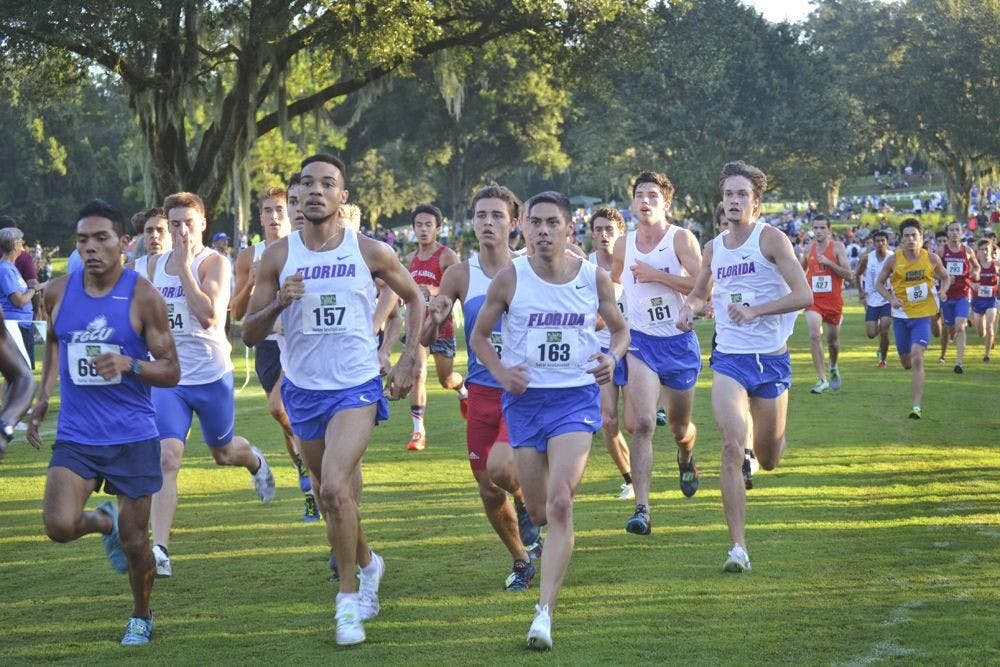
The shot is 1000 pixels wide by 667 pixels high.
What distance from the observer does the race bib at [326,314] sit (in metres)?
7.13

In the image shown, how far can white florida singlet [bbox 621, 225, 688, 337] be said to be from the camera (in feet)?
33.7

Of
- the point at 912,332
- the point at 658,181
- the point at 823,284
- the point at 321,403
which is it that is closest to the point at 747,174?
the point at 658,181

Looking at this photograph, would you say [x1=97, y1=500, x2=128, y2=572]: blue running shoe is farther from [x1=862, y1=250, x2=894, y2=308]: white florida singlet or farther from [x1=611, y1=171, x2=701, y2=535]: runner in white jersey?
[x1=862, y1=250, x2=894, y2=308]: white florida singlet

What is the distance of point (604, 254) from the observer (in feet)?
38.2

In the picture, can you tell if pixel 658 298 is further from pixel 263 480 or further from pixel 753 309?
pixel 263 480

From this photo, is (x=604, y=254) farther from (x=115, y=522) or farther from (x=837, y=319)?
(x=837, y=319)

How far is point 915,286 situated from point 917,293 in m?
0.09

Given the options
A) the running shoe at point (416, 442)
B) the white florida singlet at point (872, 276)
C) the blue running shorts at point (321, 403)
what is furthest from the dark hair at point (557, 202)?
the white florida singlet at point (872, 276)

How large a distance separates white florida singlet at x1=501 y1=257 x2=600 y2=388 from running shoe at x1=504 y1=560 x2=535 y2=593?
137 centimetres

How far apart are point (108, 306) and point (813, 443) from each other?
28.6 ft

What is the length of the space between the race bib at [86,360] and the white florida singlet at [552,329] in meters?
1.99

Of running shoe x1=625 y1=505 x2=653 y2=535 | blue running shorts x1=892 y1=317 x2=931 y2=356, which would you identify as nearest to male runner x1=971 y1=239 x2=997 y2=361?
blue running shorts x1=892 y1=317 x2=931 y2=356

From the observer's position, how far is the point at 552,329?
23.1 ft

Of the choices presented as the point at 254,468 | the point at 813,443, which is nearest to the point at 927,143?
the point at 813,443
